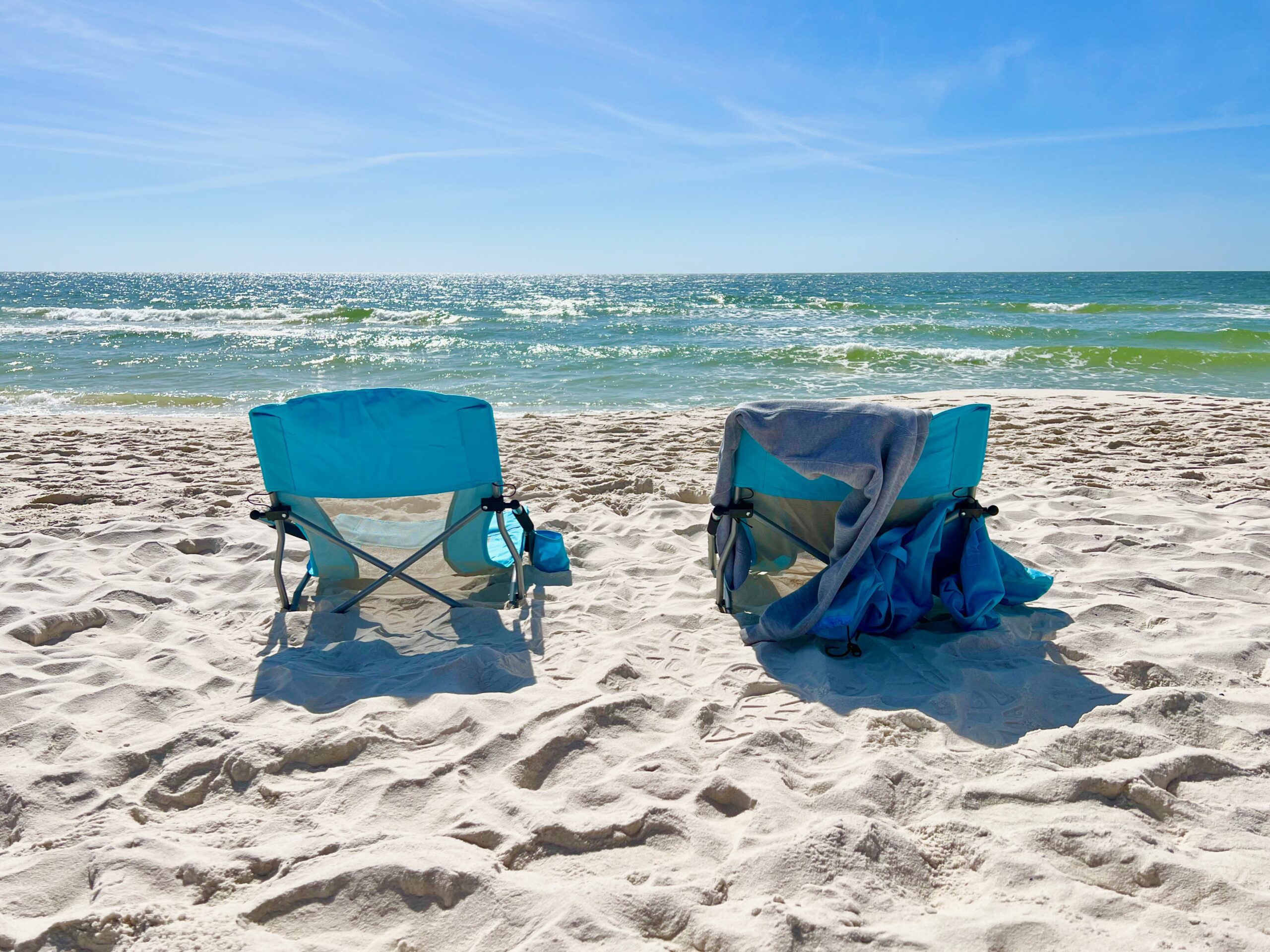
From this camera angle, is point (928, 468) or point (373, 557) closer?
point (928, 468)

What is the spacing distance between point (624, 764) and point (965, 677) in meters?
1.15

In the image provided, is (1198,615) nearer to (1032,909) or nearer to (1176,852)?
(1176,852)

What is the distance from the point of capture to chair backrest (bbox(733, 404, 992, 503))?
2.88 m

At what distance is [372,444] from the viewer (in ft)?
10.1

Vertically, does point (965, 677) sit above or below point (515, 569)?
below

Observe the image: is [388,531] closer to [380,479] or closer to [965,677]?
[380,479]

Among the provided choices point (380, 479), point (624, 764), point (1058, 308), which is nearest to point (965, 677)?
point (624, 764)

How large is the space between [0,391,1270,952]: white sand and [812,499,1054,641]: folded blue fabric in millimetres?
109

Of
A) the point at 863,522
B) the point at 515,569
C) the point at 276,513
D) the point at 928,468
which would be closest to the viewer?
the point at 863,522

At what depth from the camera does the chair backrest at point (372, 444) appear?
3.05 meters

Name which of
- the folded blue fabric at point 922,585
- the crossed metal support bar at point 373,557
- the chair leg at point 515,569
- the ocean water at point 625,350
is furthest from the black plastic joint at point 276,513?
the ocean water at point 625,350

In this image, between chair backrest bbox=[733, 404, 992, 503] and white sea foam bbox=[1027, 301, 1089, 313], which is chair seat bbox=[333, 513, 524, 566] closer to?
chair backrest bbox=[733, 404, 992, 503]

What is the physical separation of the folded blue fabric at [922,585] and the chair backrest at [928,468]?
11 centimetres

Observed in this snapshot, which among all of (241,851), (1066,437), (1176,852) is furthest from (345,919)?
(1066,437)
